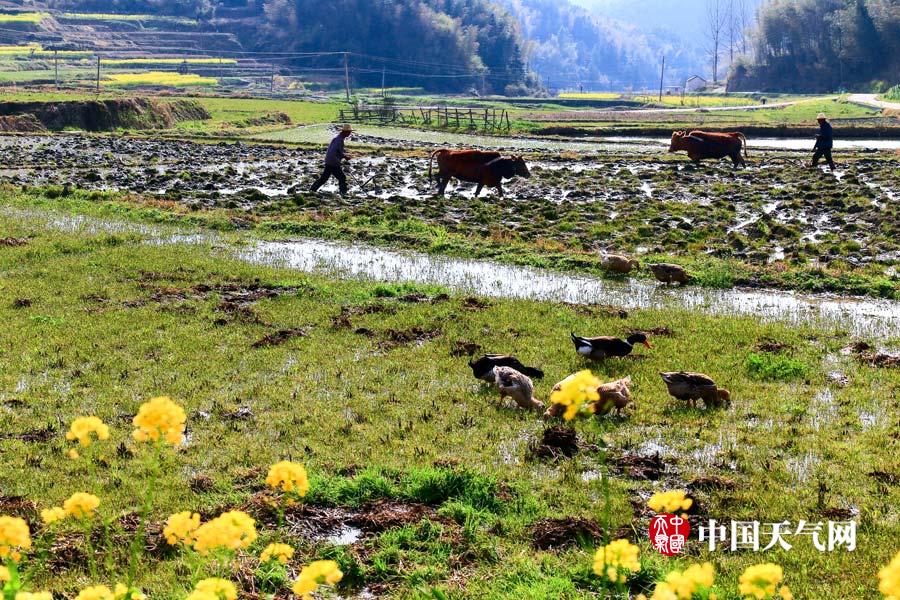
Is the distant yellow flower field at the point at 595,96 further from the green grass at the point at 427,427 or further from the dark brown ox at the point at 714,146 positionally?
the green grass at the point at 427,427

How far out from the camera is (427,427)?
7961mm

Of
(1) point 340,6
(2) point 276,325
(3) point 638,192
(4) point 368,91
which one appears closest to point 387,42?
(1) point 340,6

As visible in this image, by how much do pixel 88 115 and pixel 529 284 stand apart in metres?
43.8

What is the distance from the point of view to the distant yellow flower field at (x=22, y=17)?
134m

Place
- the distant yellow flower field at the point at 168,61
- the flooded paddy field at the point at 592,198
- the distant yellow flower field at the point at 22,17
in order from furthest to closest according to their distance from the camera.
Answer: the distant yellow flower field at the point at 22,17, the distant yellow flower field at the point at 168,61, the flooded paddy field at the point at 592,198

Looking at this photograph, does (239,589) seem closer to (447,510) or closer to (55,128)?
(447,510)

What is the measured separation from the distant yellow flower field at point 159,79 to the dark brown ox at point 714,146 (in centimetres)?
7842

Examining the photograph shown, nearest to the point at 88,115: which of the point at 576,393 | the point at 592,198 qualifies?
the point at 592,198

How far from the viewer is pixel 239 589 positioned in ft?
17.3

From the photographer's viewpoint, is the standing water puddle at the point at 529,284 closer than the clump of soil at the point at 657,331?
No

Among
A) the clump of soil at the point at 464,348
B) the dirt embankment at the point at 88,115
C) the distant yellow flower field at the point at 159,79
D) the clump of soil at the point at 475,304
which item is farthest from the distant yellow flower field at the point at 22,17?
the clump of soil at the point at 464,348

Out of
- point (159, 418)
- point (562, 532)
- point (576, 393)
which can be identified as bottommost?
point (562, 532)

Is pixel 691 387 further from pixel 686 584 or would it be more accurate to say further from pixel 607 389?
pixel 686 584

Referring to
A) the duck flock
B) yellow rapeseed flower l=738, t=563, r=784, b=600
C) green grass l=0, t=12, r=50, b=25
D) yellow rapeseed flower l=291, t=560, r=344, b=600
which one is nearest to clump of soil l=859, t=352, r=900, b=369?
the duck flock
